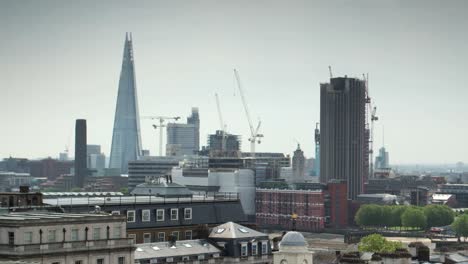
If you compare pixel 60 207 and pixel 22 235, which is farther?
pixel 60 207

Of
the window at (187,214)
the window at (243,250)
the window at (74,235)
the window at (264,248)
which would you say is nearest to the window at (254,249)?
the window at (264,248)

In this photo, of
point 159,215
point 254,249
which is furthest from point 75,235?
point 254,249

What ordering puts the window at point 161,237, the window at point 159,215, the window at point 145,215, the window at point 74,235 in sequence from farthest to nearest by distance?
the window at point 159,215, the window at point 161,237, the window at point 145,215, the window at point 74,235

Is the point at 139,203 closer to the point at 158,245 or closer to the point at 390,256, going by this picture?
the point at 158,245

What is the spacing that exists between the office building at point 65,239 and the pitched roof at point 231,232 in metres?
22.5

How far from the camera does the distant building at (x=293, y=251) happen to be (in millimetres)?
87562

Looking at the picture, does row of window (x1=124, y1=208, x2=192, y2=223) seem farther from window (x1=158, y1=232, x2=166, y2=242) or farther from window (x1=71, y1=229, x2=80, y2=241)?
window (x1=71, y1=229, x2=80, y2=241)

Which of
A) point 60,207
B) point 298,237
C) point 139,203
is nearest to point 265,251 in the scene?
point 139,203

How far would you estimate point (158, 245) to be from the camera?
123375 millimetres

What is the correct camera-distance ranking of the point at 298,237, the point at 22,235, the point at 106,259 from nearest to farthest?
1. the point at 298,237
2. the point at 22,235
3. the point at 106,259

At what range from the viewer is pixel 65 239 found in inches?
4033

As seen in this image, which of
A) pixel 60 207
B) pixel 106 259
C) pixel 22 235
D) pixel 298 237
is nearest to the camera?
pixel 298 237

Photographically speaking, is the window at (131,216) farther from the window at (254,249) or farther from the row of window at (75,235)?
the row of window at (75,235)

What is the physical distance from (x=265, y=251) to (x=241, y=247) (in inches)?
175
